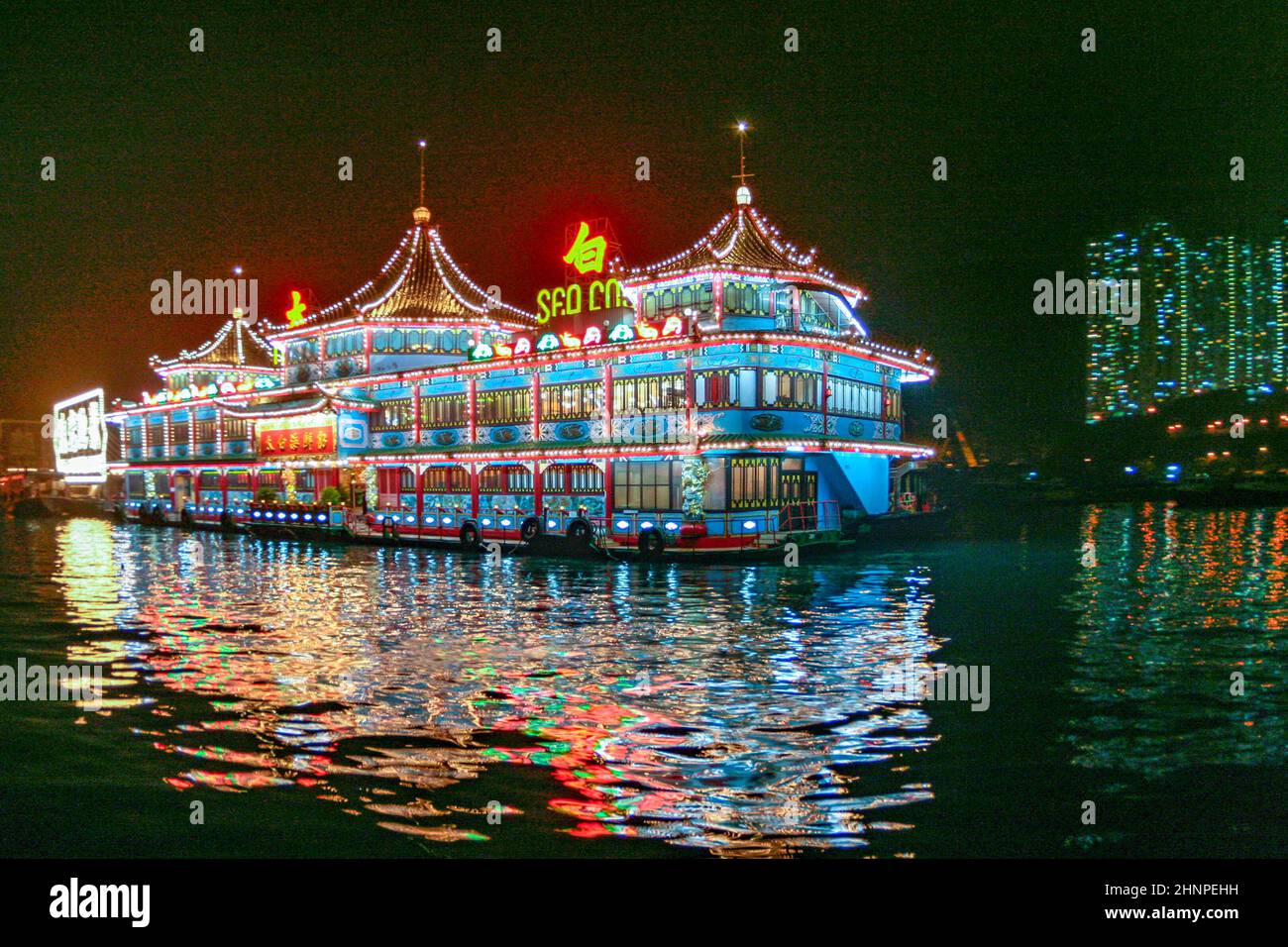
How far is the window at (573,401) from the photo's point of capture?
4303cm

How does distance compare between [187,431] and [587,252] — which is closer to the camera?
[587,252]

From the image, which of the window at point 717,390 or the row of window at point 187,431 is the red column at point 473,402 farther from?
the row of window at point 187,431

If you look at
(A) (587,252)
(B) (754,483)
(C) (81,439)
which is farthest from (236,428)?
(B) (754,483)

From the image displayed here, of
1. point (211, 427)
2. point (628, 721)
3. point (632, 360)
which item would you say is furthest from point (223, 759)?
point (211, 427)

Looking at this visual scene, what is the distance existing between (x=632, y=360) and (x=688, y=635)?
22813mm

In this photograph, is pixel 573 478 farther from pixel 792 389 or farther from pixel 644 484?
pixel 792 389

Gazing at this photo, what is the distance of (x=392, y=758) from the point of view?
11.6 m

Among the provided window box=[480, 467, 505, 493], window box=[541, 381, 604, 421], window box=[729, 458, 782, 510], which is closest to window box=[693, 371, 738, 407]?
window box=[729, 458, 782, 510]

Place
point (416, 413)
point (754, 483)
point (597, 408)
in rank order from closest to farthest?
1. point (754, 483)
2. point (597, 408)
3. point (416, 413)

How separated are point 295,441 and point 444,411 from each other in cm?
1356

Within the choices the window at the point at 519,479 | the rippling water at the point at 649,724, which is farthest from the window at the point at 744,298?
the rippling water at the point at 649,724

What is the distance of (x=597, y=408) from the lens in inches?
1690

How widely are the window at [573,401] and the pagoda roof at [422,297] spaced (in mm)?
14080
